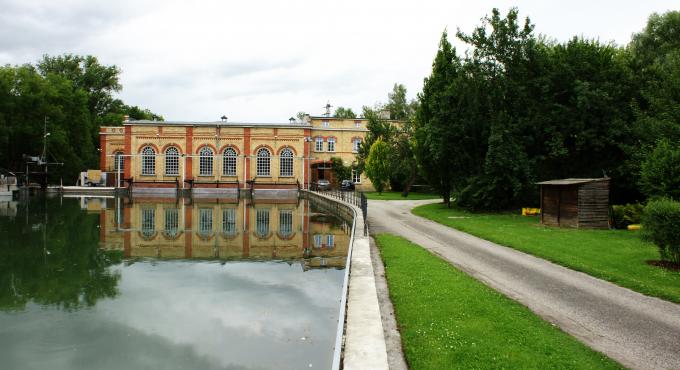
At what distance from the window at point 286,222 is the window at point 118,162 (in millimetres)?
27500

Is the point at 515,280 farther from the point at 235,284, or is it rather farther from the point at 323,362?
the point at 235,284

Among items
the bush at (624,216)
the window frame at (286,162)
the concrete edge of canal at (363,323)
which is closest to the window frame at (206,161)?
the window frame at (286,162)

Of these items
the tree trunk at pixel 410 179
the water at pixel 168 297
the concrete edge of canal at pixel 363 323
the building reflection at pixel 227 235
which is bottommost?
the water at pixel 168 297

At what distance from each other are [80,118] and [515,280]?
56.2 m

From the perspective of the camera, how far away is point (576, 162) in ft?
78.9

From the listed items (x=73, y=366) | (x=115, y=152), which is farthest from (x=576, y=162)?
(x=115, y=152)

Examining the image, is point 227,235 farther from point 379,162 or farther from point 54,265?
point 379,162

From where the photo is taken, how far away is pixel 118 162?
50094 millimetres

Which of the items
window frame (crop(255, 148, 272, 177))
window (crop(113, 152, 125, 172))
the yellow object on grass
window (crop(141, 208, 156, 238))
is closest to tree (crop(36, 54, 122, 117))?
window (crop(113, 152, 125, 172))

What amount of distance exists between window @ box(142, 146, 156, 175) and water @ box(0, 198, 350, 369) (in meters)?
29.0

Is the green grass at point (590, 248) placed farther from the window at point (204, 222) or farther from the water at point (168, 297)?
the window at point (204, 222)

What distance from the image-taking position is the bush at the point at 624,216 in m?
18.0

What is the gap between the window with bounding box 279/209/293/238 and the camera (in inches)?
790

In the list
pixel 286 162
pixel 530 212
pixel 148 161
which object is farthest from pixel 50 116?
pixel 530 212
